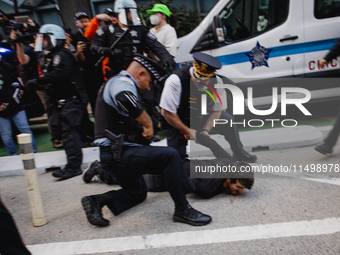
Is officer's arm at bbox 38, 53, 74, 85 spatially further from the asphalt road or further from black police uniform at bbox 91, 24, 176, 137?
the asphalt road

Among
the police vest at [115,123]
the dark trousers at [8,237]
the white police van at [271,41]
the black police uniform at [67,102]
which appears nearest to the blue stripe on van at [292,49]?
the white police van at [271,41]

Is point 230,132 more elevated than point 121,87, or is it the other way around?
point 121,87

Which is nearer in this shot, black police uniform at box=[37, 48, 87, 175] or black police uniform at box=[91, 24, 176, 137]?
black police uniform at box=[37, 48, 87, 175]

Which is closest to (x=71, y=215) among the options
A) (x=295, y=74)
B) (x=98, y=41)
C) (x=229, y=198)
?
(x=229, y=198)

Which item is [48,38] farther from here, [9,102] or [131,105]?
[131,105]

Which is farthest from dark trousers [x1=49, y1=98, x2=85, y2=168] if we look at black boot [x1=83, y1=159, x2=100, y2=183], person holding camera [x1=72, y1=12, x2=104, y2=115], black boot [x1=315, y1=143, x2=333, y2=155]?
black boot [x1=315, y1=143, x2=333, y2=155]

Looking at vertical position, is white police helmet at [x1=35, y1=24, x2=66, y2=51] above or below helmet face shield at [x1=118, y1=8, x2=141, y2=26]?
below

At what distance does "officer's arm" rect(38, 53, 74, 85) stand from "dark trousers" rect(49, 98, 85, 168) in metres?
0.34

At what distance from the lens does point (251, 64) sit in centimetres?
523

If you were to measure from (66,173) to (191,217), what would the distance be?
82.0 inches

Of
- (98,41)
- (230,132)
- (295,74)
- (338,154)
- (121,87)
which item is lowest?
(338,154)

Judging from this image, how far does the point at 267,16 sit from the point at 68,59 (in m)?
3.13

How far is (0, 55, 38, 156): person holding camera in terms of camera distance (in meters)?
4.83

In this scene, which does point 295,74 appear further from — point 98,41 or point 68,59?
point 68,59
